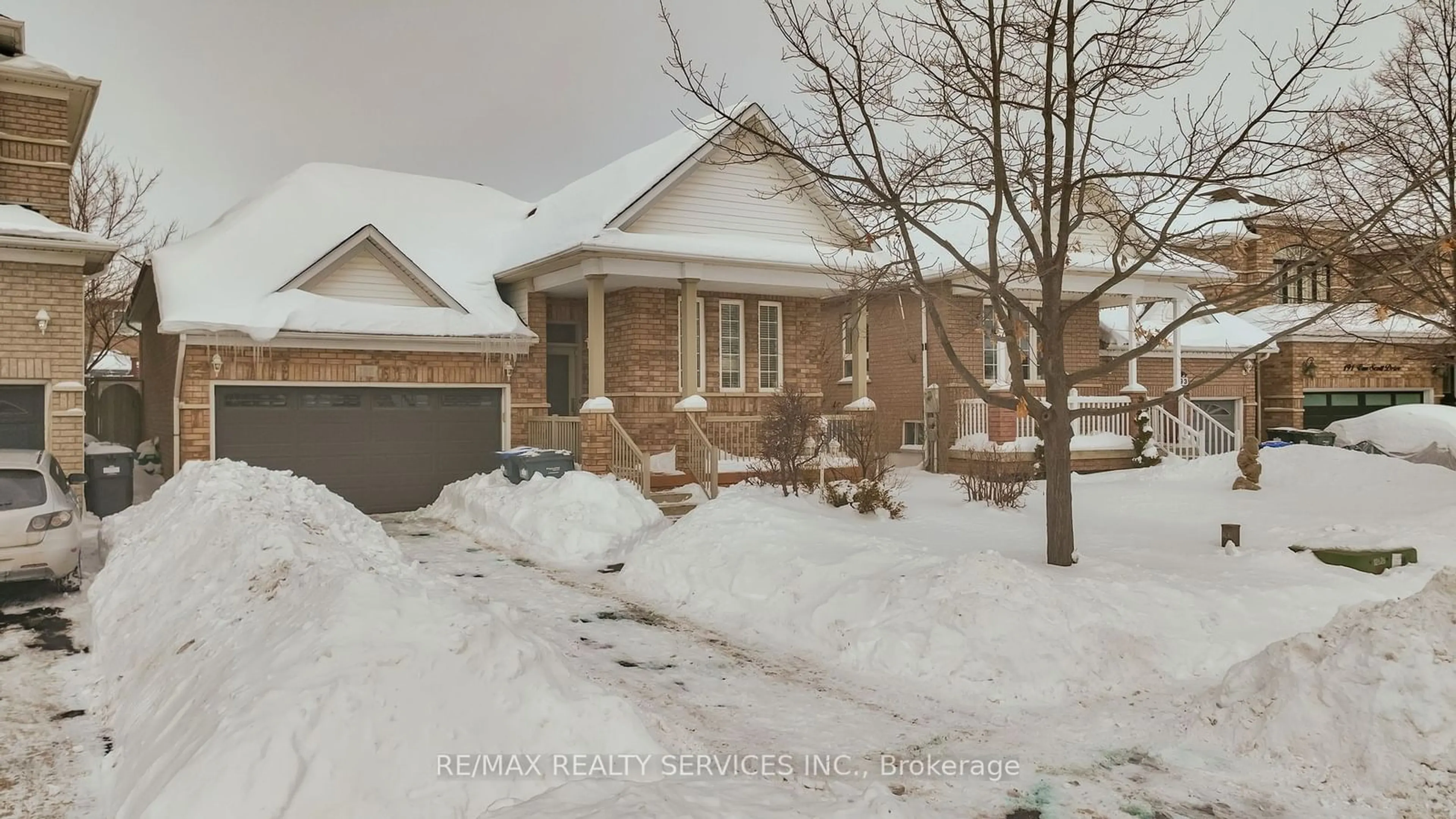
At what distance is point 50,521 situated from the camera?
9.21 m

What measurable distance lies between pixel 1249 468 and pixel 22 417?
19.1 meters

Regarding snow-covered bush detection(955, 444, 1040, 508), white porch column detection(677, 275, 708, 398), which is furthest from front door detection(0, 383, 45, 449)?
snow-covered bush detection(955, 444, 1040, 508)

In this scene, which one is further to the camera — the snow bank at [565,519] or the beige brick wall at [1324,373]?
the beige brick wall at [1324,373]

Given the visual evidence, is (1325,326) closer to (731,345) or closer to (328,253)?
(731,345)

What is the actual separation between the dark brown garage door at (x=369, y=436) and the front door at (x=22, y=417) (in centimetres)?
236

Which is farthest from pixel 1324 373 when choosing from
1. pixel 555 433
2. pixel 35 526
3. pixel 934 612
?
pixel 35 526

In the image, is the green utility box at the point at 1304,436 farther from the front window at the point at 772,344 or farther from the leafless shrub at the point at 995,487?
the front window at the point at 772,344

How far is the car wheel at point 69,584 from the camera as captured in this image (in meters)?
9.82

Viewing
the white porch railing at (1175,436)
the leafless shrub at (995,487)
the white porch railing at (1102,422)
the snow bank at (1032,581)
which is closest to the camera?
the snow bank at (1032,581)

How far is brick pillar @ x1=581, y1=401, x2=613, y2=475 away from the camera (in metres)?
15.3

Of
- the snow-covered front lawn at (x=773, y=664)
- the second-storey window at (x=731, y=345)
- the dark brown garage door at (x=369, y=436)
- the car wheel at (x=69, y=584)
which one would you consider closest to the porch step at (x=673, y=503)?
the snow-covered front lawn at (x=773, y=664)

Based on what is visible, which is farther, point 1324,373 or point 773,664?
point 1324,373

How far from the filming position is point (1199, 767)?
5277mm

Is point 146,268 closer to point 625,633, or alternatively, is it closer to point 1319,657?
point 625,633
